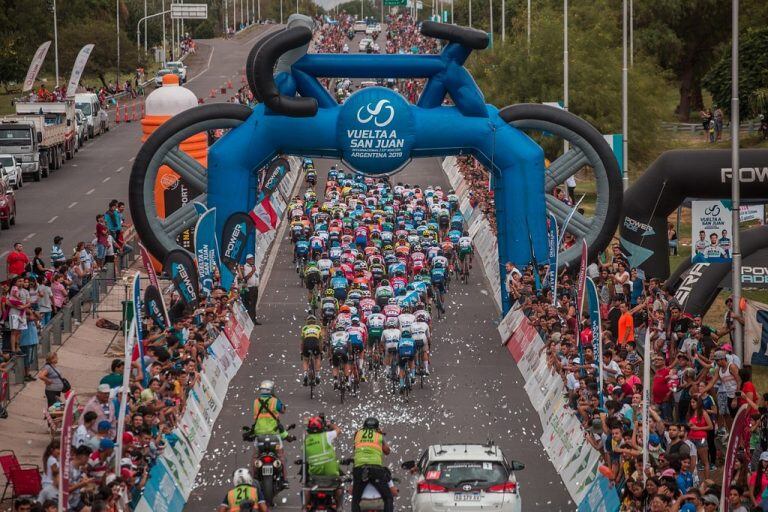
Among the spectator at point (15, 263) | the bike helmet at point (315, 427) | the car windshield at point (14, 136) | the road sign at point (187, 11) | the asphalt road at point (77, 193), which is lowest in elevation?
the asphalt road at point (77, 193)

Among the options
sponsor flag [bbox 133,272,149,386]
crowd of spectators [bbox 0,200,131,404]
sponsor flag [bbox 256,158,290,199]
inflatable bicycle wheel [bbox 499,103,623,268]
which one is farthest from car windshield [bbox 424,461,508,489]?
sponsor flag [bbox 256,158,290,199]

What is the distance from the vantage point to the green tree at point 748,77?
6462 cm

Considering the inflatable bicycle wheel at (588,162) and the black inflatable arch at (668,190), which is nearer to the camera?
the black inflatable arch at (668,190)

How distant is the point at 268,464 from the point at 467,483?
9.89 feet

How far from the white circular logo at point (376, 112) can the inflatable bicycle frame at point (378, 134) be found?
0.02m

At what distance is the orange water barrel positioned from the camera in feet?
123

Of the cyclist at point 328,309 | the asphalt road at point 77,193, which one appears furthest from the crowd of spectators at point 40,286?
the asphalt road at point 77,193

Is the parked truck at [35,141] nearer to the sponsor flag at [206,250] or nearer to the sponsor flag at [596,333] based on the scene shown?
the sponsor flag at [206,250]

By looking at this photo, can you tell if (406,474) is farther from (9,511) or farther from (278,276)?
(278,276)

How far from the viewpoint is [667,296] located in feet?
93.3

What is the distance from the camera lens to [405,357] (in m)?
27.5

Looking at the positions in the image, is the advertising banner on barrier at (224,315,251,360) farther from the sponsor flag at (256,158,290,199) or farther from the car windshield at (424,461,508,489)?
the car windshield at (424,461,508,489)

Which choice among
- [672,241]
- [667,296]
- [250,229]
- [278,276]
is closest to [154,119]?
[278,276]

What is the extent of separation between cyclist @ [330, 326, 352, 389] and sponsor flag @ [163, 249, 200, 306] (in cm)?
278
